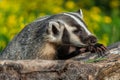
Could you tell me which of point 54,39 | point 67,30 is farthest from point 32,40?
point 67,30

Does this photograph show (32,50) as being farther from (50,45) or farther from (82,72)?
(82,72)

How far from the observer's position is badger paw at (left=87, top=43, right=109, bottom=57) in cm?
677

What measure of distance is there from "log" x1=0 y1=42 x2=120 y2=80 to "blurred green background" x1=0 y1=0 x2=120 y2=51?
139 inches

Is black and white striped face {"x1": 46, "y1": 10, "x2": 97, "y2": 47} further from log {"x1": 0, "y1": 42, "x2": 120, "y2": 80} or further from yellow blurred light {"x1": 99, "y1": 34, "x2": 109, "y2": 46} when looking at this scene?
yellow blurred light {"x1": 99, "y1": 34, "x2": 109, "y2": 46}

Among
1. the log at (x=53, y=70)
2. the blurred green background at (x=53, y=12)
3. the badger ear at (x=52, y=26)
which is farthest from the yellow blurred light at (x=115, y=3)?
the log at (x=53, y=70)

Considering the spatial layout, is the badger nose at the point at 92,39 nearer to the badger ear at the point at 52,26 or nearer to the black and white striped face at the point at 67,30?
the black and white striped face at the point at 67,30

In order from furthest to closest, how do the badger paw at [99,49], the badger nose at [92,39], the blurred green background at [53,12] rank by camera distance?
the blurred green background at [53,12], the badger nose at [92,39], the badger paw at [99,49]

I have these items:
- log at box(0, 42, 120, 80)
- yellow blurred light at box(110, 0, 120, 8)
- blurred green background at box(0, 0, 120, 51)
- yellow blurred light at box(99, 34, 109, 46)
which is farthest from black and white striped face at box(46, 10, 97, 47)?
yellow blurred light at box(110, 0, 120, 8)

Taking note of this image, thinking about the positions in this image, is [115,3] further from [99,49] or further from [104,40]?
Result: [99,49]

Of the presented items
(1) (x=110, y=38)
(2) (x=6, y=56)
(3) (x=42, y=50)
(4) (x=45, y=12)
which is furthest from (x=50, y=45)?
(4) (x=45, y=12)

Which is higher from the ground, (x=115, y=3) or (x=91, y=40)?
(x=91, y=40)

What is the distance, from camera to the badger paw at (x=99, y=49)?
6.77 m

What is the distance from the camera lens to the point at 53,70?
20.4 feet

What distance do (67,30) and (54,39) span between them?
0.63 feet
